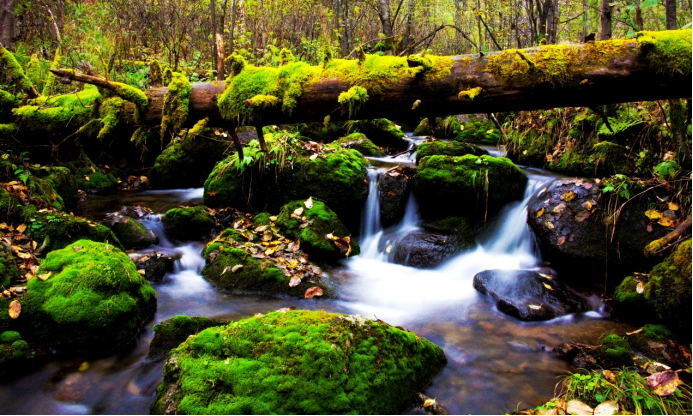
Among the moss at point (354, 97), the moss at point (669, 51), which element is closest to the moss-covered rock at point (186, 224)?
the moss at point (354, 97)

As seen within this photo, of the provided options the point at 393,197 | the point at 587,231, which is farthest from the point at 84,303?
the point at 587,231

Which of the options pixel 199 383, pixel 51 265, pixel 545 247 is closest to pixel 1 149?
pixel 51 265

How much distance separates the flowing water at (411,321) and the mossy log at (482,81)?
230 cm

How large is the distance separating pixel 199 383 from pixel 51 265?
2.50m

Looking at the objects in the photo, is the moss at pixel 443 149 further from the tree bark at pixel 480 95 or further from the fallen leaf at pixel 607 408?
the fallen leaf at pixel 607 408

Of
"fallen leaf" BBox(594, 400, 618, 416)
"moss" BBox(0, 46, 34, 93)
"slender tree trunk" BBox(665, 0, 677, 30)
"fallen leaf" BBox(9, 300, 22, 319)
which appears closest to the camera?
"fallen leaf" BBox(594, 400, 618, 416)

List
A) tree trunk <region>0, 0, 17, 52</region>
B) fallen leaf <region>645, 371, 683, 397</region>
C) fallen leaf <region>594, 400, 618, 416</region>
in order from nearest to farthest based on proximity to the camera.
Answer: fallen leaf <region>594, 400, 618, 416</region> < fallen leaf <region>645, 371, 683, 397</region> < tree trunk <region>0, 0, 17, 52</region>

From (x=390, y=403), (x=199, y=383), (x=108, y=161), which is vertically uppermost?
(x=108, y=161)

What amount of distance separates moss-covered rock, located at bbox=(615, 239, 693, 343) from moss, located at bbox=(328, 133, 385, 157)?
6.84 meters

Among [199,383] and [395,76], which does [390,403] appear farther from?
[395,76]

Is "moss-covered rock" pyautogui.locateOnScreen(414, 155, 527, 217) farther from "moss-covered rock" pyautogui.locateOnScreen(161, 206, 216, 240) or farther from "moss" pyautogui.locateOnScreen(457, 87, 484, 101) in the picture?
"moss-covered rock" pyautogui.locateOnScreen(161, 206, 216, 240)

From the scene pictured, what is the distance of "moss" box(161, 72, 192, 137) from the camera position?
4555 mm

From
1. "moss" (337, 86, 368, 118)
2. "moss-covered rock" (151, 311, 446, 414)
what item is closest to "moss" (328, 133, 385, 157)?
"moss" (337, 86, 368, 118)

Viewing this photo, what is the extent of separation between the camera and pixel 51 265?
4258mm
